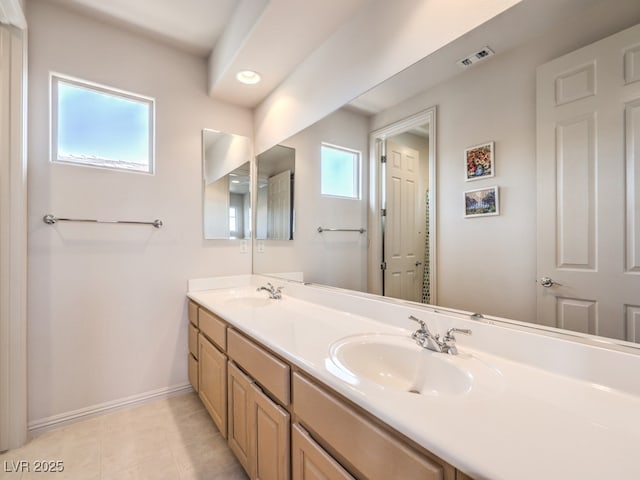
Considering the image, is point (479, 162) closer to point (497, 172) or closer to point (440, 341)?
point (497, 172)

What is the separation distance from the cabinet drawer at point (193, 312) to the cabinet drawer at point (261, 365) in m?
0.67

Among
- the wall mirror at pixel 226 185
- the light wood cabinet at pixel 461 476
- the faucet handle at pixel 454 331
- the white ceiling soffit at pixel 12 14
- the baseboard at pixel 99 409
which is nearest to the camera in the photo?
the light wood cabinet at pixel 461 476

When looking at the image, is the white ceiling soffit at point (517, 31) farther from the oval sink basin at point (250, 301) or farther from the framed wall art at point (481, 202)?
the oval sink basin at point (250, 301)

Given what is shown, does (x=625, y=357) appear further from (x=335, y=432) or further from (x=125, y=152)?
(x=125, y=152)

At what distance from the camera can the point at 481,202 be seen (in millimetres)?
1091

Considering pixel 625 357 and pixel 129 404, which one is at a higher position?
pixel 625 357

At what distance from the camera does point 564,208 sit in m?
0.88

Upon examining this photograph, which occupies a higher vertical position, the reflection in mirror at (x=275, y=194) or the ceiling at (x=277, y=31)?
the ceiling at (x=277, y=31)

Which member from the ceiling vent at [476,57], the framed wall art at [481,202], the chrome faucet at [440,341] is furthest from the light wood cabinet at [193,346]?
the ceiling vent at [476,57]

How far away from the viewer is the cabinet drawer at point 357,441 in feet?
1.98


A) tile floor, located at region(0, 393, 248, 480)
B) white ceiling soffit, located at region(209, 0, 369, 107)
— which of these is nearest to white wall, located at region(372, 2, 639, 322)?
white ceiling soffit, located at region(209, 0, 369, 107)

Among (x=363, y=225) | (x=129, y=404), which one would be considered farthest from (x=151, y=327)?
(x=363, y=225)

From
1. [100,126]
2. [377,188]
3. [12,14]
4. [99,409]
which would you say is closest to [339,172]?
[377,188]

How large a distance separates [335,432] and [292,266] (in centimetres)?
139
